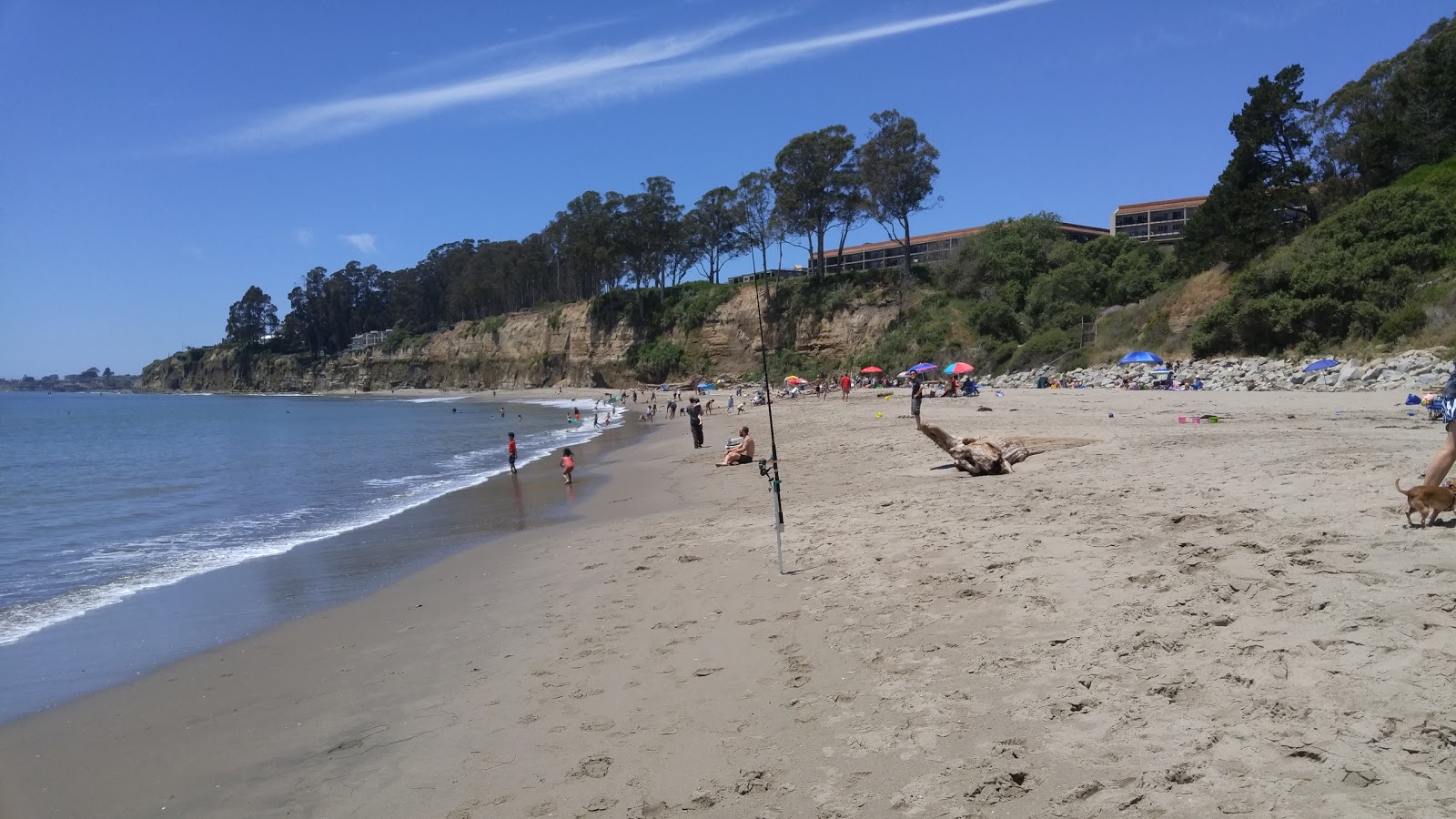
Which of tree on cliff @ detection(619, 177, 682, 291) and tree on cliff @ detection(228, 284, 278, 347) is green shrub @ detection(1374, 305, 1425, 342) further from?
tree on cliff @ detection(228, 284, 278, 347)

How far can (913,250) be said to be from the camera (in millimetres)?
83312

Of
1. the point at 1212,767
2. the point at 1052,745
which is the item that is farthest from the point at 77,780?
the point at 1212,767

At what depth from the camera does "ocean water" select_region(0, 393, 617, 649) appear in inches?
398

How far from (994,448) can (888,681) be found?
668cm

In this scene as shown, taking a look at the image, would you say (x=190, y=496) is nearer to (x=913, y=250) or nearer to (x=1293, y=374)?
(x=1293, y=374)

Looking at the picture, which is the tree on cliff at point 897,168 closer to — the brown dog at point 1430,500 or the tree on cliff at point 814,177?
the tree on cliff at point 814,177

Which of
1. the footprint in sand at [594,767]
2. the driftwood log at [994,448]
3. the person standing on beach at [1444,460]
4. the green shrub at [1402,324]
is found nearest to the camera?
the footprint in sand at [594,767]

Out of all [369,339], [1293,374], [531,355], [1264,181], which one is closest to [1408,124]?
[1264,181]

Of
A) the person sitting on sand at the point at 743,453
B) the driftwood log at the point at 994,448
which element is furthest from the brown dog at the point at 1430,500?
the person sitting on sand at the point at 743,453

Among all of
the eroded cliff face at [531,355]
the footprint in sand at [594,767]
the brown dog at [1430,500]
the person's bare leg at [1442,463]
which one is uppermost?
the eroded cliff face at [531,355]

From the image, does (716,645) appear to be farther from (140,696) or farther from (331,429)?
(331,429)

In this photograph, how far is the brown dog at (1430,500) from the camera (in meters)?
4.96

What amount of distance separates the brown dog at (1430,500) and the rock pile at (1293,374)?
38.0 feet

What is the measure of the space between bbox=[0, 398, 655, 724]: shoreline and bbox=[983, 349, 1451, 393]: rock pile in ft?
53.4
